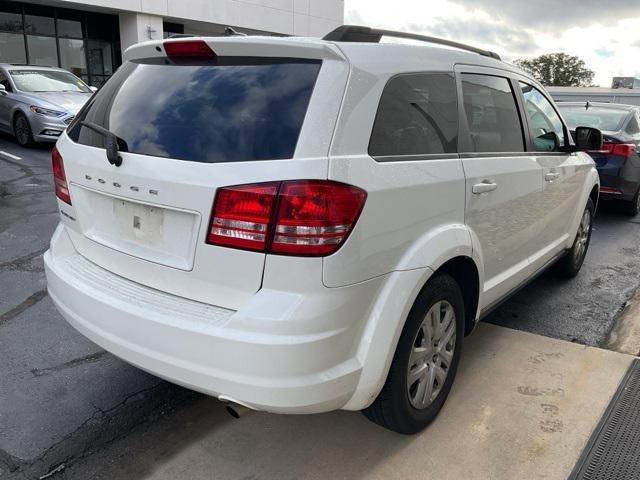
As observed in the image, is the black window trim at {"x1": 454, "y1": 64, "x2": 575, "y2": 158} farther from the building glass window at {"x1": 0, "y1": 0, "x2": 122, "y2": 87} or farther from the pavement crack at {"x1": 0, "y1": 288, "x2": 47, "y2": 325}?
the building glass window at {"x1": 0, "y1": 0, "x2": 122, "y2": 87}

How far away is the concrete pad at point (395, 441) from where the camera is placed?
8.34 ft

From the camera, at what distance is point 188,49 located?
7.97 ft

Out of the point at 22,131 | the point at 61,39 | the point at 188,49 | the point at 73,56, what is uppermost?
the point at 61,39

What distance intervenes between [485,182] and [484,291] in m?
0.61

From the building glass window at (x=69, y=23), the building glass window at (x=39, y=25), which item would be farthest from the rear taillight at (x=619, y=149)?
the building glass window at (x=69, y=23)

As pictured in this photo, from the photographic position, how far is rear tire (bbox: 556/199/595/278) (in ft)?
16.1

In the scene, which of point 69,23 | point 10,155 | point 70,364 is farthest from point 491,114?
point 69,23

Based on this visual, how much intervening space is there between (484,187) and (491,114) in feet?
1.95

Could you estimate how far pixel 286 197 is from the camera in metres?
2.01

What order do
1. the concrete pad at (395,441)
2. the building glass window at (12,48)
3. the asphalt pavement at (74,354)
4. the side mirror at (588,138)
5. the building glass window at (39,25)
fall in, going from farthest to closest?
the building glass window at (39,25), the building glass window at (12,48), the side mirror at (588,138), the asphalt pavement at (74,354), the concrete pad at (395,441)

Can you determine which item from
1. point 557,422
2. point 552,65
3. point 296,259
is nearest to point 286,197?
point 296,259

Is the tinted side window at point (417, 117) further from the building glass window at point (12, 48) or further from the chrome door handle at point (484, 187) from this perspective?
the building glass window at point (12, 48)

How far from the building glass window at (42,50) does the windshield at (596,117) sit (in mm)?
19398

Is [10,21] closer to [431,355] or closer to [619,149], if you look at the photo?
[619,149]
